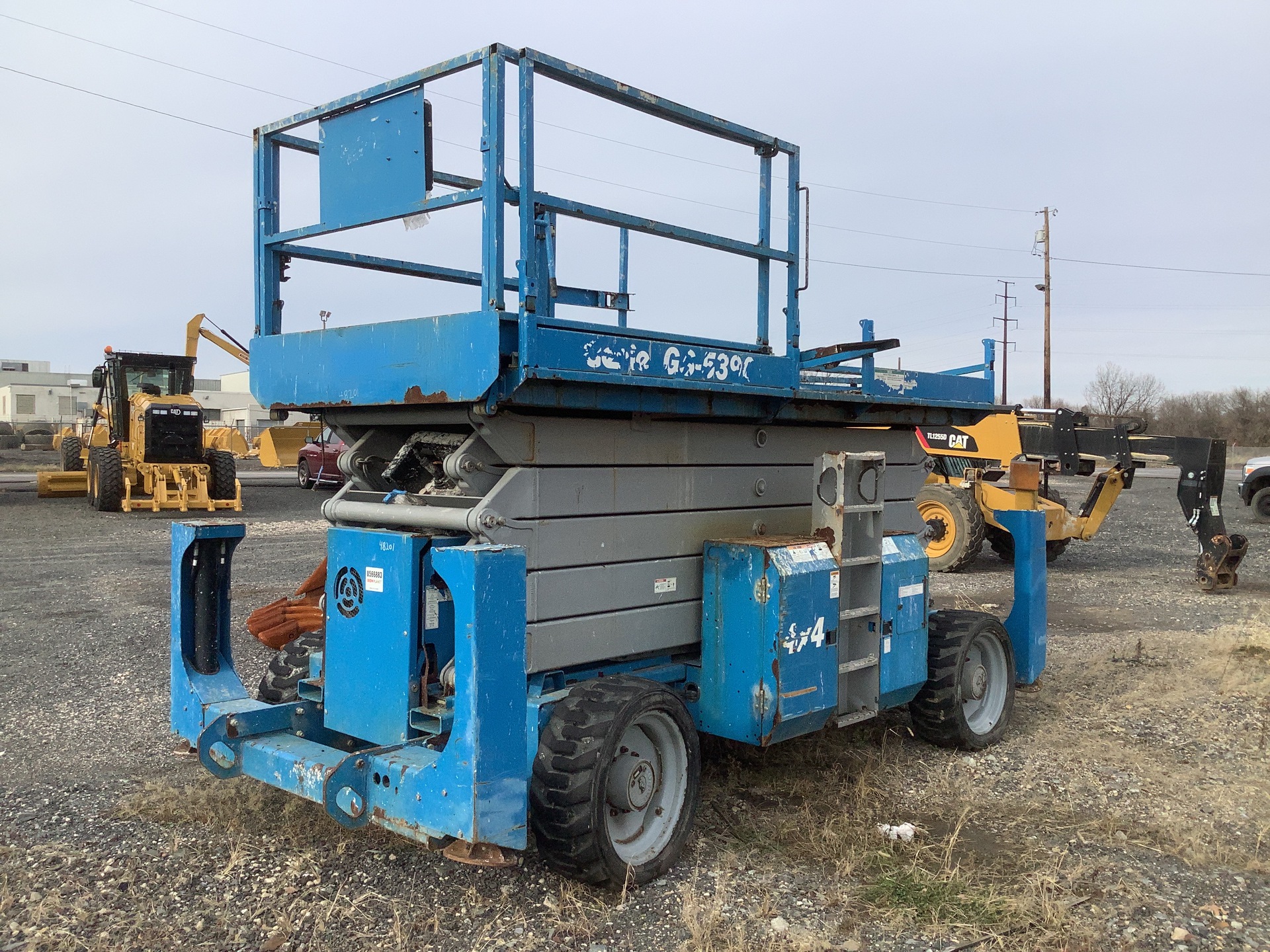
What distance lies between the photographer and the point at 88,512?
1817 cm

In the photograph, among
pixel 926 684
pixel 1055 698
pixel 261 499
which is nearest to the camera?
pixel 926 684

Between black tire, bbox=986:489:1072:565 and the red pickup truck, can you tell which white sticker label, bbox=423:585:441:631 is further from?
the red pickup truck

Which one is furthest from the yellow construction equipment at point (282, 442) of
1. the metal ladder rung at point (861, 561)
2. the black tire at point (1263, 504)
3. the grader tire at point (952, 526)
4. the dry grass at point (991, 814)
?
the black tire at point (1263, 504)

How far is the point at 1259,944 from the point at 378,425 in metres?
3.85

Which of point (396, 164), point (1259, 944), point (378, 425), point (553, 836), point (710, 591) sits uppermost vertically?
point (396, 164)

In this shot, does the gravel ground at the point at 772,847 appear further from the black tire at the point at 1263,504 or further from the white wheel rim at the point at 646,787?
the black tire at the point at 1263,504

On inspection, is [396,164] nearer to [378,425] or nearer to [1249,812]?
[378,425]

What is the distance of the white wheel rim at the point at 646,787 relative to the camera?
12.2ft

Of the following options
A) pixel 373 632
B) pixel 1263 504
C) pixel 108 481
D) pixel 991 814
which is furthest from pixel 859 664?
pixel 1263 504

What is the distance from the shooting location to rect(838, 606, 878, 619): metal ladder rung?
182 inches

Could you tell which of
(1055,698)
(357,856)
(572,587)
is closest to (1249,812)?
(1055,698)

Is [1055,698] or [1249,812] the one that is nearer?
[1249,812]

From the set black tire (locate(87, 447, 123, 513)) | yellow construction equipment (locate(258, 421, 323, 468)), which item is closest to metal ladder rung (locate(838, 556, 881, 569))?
black tire (locate(87, 447, 123, 513))

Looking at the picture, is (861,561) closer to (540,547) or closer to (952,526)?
(540,547)
